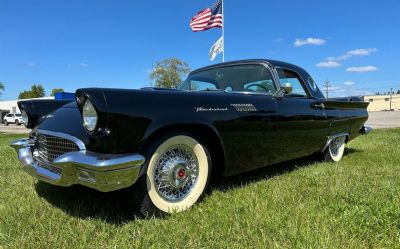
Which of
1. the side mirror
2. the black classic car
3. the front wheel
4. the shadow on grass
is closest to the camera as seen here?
the black classic car

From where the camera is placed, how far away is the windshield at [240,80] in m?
4.07

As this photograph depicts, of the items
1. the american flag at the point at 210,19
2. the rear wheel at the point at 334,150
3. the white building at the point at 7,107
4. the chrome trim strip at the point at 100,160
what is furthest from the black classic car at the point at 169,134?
the white building at the point at 7,107

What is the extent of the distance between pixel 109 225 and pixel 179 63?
33139 mm

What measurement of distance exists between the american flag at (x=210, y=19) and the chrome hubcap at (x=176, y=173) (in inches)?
522

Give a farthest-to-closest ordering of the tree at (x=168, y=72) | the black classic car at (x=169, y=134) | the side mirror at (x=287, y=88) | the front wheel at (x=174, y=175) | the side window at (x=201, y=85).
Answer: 1. the tree at (x=168, y=72)
2. the side window at (x=201, y=85)
3. the side mirror at (x=287, y=88)
4. the front wheel at (x=174, y=175)
5. the black classic car at (x=169, y=134)

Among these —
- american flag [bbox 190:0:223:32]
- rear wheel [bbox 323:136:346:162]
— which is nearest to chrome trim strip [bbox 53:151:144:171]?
rear wheel [bbox 323:136:346:162]

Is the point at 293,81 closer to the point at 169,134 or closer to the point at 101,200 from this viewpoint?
the point at 169,134

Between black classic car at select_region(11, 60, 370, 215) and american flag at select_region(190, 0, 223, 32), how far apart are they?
11.6 metres

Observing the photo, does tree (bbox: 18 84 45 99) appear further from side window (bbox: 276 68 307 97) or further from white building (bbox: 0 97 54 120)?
side window (bbox: 276 68 307 97)

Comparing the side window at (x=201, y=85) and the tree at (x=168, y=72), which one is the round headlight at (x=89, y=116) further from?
the tree at (x=168, y=72)

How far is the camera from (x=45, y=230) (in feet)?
8.09

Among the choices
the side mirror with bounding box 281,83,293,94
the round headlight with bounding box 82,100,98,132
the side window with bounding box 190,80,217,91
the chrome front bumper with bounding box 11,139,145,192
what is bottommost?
the chrome front bumper with bounding box 11,139,145,192

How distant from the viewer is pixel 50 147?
9.30ft

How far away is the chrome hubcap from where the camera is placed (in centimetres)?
274
